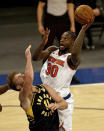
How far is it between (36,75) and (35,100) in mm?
4458

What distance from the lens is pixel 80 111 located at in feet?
21.1

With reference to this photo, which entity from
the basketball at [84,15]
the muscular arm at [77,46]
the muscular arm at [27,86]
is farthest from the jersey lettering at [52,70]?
the muscular arm at [27,86]

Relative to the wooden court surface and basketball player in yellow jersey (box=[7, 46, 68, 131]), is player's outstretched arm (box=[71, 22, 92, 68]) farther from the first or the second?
the wooden court surface

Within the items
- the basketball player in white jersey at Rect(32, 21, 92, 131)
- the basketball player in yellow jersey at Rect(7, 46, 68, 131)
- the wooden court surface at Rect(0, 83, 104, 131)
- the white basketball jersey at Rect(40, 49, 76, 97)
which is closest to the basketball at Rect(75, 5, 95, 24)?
the basketball player in white jersey at Rect(32, 21, 92, 131)

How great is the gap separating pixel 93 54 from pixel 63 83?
5302 millimetres

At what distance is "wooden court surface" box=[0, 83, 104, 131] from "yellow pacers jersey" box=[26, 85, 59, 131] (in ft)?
6.06

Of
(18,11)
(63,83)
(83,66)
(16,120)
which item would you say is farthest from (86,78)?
(18,11)

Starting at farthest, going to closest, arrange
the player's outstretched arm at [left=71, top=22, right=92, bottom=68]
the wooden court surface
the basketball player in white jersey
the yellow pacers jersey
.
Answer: the wooden court surface → the basketball player in white jersey → the player's outstretched arm at [left=71, top=22, right=92, bottom=68] → the yellow pacers jersey

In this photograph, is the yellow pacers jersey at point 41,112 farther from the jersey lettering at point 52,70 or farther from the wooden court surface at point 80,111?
the wooden court surface at point 80,111

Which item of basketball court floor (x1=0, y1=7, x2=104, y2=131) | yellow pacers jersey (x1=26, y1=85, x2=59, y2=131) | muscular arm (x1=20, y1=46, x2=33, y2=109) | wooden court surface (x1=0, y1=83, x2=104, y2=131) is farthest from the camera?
basketball court floor (x1=0, y1=7, x2=104, y2=131)

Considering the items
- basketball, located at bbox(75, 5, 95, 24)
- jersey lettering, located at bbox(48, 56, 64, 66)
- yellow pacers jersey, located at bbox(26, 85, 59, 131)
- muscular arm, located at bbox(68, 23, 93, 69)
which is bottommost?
yellow pacers jersey, located at bbox(26, 85, 59, 131)

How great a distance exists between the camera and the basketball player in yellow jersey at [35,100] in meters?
3.77

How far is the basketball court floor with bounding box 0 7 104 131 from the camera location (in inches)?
239

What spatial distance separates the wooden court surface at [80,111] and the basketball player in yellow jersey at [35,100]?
1885 mm
